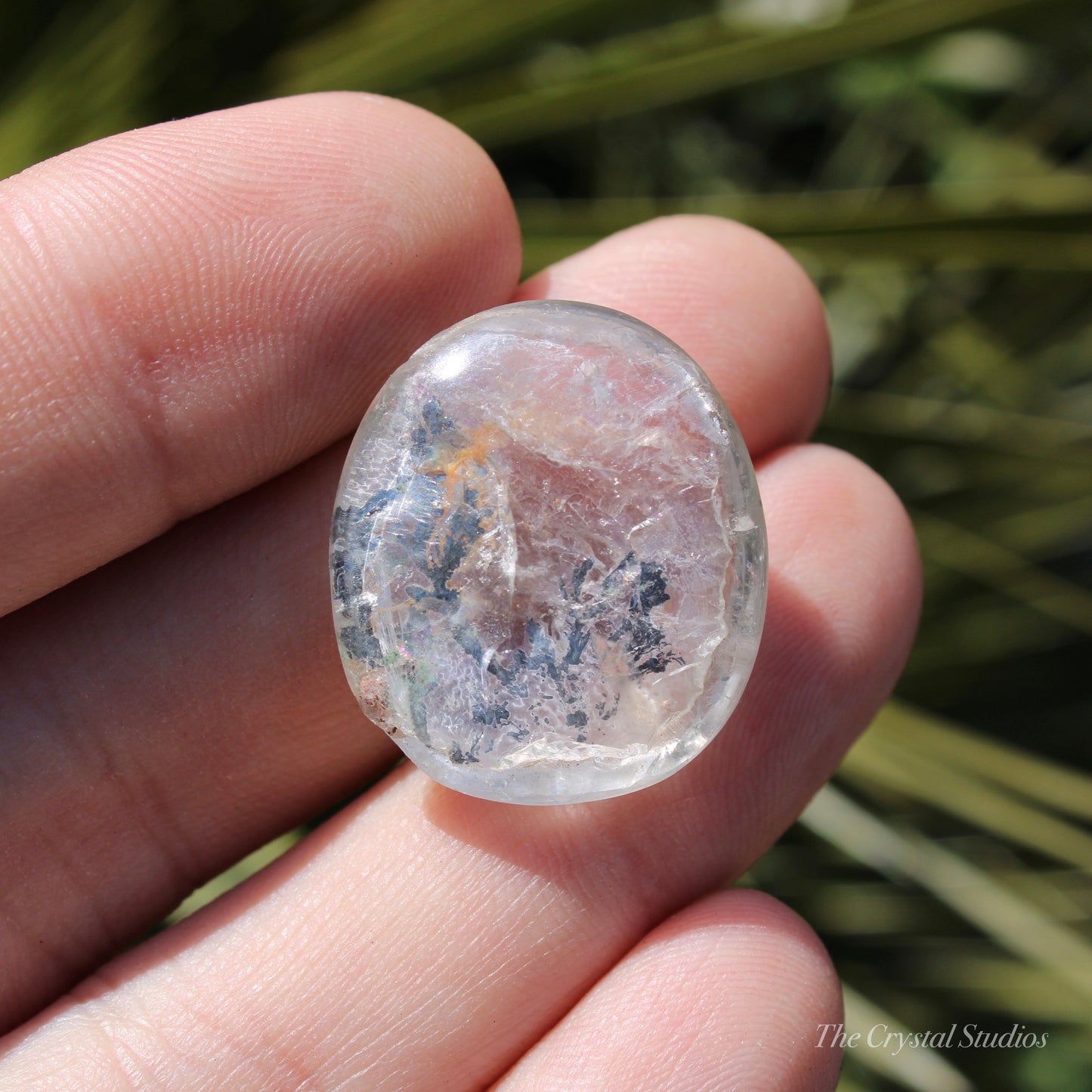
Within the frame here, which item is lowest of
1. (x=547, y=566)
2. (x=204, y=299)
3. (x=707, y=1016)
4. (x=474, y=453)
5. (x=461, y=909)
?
(x=707, y=1016)

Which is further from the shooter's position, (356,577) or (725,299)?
(725,299)

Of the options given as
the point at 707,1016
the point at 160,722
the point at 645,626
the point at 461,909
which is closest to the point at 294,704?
the point at 160,722

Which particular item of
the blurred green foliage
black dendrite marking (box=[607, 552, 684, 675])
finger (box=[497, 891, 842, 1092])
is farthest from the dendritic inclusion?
the blurred green foliage

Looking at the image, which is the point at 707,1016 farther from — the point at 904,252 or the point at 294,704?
the point at 904,252

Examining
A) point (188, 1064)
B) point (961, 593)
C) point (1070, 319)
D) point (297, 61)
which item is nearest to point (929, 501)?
point (961, 593)

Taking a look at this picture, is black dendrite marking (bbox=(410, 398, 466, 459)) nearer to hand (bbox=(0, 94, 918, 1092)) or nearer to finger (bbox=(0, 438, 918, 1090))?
hand (bbox=(0, 94, 918, 1092))

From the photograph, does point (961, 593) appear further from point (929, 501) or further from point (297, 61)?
point (297, 61)
